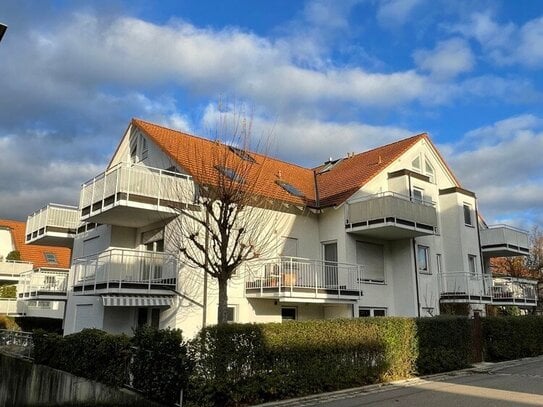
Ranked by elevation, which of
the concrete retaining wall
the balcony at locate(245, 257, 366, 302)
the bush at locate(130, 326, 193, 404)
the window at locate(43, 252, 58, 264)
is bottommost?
the concrete retaining wall

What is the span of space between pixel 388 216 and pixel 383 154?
6.54 metres

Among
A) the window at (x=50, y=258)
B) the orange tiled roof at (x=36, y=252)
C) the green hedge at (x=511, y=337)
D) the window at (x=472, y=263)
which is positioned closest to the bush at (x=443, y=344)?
the green hedge at (x=511, y=337)

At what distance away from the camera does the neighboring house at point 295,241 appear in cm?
1667

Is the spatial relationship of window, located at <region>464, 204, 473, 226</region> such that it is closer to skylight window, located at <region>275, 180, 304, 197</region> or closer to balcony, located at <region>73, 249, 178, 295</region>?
skylight window, located at <region>275, 180, 304, 197</region>

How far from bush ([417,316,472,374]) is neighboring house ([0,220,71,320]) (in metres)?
16.3

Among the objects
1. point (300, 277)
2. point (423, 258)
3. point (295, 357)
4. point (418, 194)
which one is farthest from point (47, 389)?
point (418, 194)

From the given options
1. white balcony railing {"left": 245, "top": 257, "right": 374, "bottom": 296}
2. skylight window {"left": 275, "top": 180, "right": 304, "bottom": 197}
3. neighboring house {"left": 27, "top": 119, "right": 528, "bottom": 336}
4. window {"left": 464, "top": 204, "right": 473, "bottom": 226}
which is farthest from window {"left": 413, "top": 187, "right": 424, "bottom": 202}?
white balcony railing {"left": 245, "top": 257, "right": 374, "bottom": 296}

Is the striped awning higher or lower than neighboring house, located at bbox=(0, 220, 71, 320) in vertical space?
lower

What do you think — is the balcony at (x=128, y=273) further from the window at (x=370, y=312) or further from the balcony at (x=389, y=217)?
the window at (x=370, y=312)

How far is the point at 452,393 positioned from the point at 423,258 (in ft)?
40.5

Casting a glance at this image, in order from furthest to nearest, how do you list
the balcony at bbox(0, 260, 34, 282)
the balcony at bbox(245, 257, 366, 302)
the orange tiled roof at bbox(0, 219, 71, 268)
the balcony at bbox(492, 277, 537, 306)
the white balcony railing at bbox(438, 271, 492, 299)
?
1. the orange tiled roof at bbox(0, 219, 71, 268)
2. the balcony at bbox(0, 260, 34, 282)
3. the balcony at bbox(492, 277, 537, 306)
4. the white balcony railing at bbox(438, 271, 492, 299)
5. the balcony at bbox(245, 257, 366, 302)

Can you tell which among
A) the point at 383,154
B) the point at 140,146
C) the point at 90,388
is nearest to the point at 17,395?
the point at 90,388

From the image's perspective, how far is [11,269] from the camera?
3444 cm

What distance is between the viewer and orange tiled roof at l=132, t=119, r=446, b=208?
741 inches
